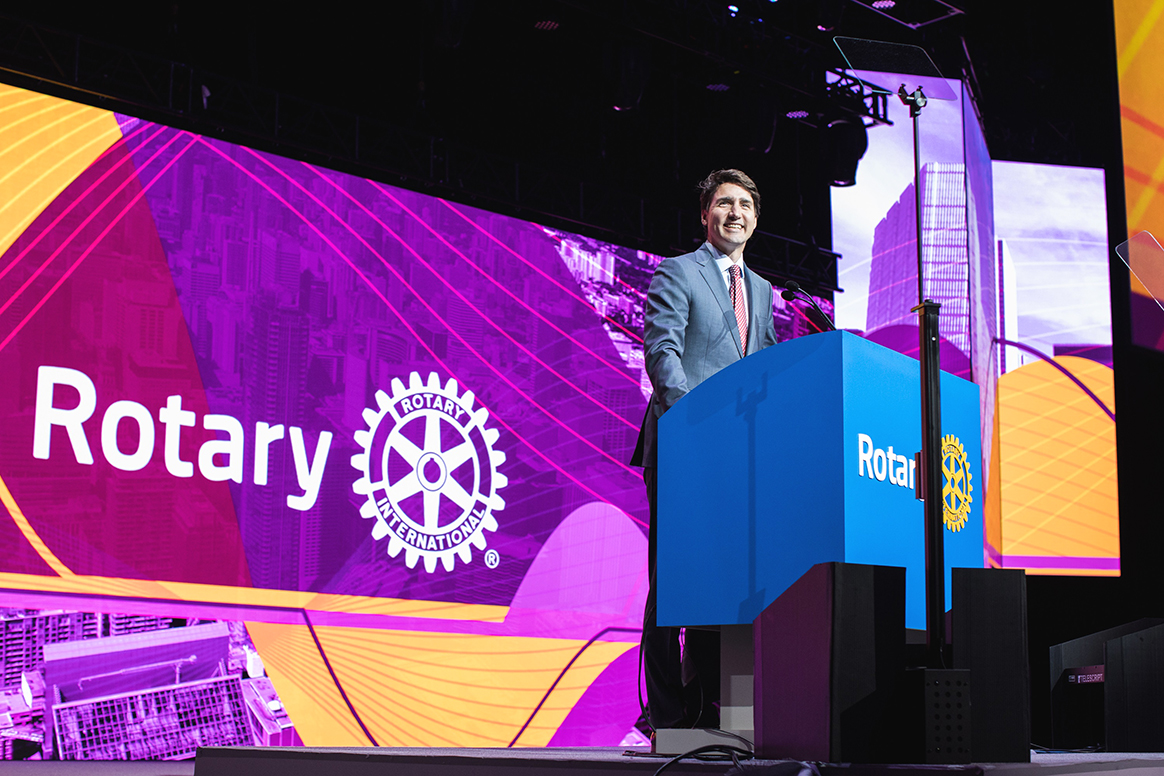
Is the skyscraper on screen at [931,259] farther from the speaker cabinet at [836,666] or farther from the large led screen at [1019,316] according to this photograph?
the speaker cabinet at [836,666]

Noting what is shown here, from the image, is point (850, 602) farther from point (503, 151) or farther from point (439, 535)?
point (503, 151)

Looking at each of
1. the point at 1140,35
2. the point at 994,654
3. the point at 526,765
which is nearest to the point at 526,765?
the point at 526,765

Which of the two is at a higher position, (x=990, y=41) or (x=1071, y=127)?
(x=990, y=41)

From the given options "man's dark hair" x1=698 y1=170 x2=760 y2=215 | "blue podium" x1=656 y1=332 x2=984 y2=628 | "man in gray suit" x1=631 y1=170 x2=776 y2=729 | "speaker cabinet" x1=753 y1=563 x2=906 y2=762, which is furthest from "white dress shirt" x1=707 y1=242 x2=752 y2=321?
"speaker cabinet" x1=753 y1=563 x2=906 y2=762

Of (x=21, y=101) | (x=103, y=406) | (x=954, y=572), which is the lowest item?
(x=954, y=572)

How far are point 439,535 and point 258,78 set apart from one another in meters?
2.49

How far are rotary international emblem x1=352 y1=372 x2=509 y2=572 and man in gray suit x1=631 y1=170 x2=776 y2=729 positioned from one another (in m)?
2.75

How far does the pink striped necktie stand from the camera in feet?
8.01

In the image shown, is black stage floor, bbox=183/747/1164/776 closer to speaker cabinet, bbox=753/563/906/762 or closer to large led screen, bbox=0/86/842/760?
speaker cabinet, bbox=753/563/906/762

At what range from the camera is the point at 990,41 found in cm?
694

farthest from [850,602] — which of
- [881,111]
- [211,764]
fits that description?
[881,111]

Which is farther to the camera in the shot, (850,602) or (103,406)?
(103,406)

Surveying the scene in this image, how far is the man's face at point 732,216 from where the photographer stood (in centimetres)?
246

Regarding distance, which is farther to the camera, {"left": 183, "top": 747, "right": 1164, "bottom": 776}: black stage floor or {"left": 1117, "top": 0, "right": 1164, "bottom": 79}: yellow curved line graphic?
{"left": 1117, "top": 0, "right": 1164, "bottom": 79}: yellow curved line graphic
